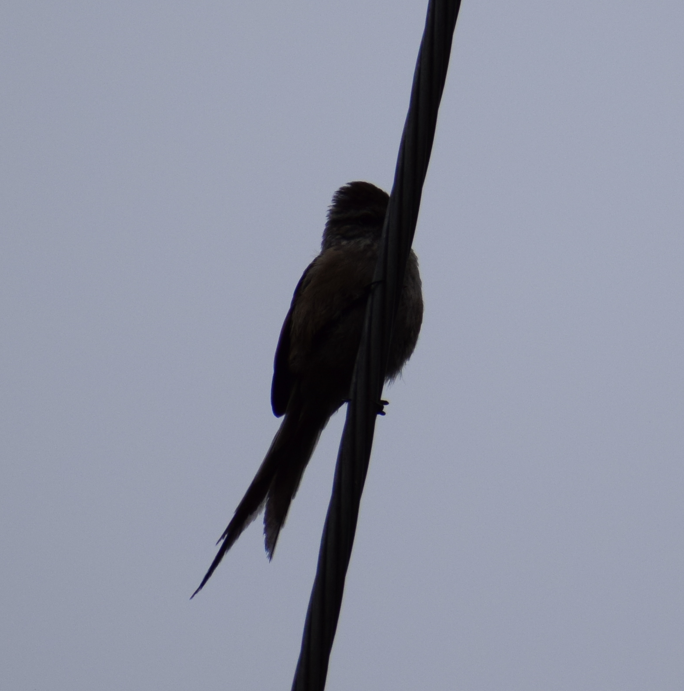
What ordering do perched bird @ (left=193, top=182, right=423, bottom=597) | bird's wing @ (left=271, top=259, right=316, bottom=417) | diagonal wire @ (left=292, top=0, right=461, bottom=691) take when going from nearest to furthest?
1. diagonal wire @ (left=292, top=0, right=461, bottom=691)
2. perched bird @ (left=193, top=182, right=423, bottom=597)
3. bird's wing @ (left=271, top=259, right=316, bottom=417)

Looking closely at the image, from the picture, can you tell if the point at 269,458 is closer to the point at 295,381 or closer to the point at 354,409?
the point at 295,381

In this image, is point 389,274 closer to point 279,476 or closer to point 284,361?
point 279,476

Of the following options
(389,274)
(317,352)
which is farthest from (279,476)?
(389,274)

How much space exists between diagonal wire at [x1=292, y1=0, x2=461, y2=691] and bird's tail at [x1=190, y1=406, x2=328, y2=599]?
1.45m

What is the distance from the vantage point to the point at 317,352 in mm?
4355

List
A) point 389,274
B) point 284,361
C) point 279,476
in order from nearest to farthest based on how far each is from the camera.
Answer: point 389,274, point 279,476, point 284,361

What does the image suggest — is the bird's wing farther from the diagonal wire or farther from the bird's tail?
the diagonal wire

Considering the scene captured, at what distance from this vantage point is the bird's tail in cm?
393

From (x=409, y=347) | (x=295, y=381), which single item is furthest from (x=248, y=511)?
(x=409, y=347)

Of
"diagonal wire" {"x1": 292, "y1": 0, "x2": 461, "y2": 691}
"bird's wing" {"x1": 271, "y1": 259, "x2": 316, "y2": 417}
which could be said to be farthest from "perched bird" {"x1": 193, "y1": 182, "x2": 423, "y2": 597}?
"diagonal wire" {"x1": 292, "y1": 0, "x2": 461, "y2": 691}

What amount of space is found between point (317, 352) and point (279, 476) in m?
0.57

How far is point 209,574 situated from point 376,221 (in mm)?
2306

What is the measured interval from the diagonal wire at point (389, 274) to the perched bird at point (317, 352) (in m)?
1.77

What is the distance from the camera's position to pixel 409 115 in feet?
7.53
